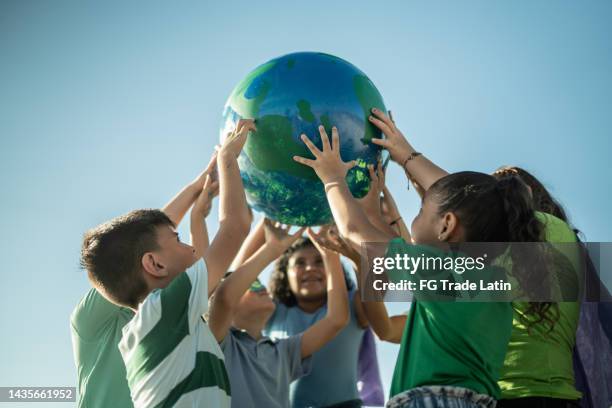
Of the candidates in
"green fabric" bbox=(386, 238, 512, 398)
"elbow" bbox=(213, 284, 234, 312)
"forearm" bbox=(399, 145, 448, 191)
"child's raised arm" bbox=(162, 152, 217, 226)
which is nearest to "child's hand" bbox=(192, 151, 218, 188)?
"child's raised arm" bbox=(162, 152, 217, 226)

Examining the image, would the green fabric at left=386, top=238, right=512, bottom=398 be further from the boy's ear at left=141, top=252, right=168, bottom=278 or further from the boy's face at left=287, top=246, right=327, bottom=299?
the boy's face at left=287, top=246, right=327, bottom=299

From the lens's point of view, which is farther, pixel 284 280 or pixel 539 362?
pixel 284 280

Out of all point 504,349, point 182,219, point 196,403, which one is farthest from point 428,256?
point 182,219

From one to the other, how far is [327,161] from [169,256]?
3.98 ft

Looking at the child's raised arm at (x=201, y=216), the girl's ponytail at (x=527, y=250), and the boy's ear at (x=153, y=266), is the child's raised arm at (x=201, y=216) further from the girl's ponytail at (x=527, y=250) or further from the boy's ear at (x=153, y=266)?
the girl's ponytail at (x=527, y=250)

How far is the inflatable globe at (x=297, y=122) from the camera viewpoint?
5.38 m

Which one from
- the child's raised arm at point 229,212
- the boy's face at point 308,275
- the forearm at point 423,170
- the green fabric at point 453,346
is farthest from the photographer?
the boy's face at point 308,275

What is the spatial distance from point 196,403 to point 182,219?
2.55 metres

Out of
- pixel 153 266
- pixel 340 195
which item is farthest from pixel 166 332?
pixel 340 195

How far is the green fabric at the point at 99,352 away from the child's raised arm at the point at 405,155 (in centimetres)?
193

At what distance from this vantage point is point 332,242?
6293 millimetres

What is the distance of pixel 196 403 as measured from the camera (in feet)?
13.5

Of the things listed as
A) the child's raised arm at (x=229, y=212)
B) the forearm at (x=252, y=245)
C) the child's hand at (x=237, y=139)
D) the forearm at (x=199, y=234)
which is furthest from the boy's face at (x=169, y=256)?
the forearm at (x=252, y=245)

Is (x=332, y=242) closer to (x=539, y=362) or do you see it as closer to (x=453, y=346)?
(x=539, y=362)
